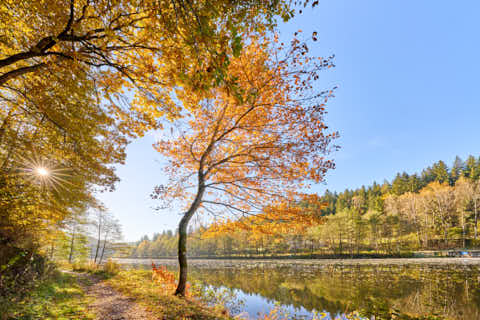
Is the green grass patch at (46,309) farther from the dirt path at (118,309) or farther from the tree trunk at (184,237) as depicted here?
the tree trunk at (184,237)

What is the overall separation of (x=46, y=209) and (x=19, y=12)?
6.87m

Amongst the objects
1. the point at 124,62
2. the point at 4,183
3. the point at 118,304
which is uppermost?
the point at 124,62

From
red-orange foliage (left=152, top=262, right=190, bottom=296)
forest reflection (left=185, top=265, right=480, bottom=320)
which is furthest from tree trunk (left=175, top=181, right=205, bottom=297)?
forest reflection (left=185, top=265, right=480, bottom=320)

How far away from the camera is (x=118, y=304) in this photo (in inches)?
222

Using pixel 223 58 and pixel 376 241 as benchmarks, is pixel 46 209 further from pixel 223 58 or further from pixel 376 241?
pixel 376 241

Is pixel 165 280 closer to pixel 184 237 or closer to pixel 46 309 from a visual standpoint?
pixel 184 237

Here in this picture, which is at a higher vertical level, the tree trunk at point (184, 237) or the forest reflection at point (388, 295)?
the tree trunk at point (184, 237)

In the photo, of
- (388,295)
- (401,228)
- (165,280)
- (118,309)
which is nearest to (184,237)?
(118,309)

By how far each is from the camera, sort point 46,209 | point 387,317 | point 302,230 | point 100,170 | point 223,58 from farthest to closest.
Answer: point 100,170 → point 46,209 → point 302,230 → point 387,317 → point 223,58

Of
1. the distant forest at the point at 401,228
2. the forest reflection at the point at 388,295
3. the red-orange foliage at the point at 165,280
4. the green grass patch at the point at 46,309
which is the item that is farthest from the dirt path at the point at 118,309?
the distant forest at the point at 401,228

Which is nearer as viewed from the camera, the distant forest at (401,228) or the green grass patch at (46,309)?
the green grass patch at (46,309)

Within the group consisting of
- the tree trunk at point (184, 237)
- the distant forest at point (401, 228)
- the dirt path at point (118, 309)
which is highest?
the tree trunk at point (184, 237)

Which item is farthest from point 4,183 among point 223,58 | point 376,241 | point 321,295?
point 376,241

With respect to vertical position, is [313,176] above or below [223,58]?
below
